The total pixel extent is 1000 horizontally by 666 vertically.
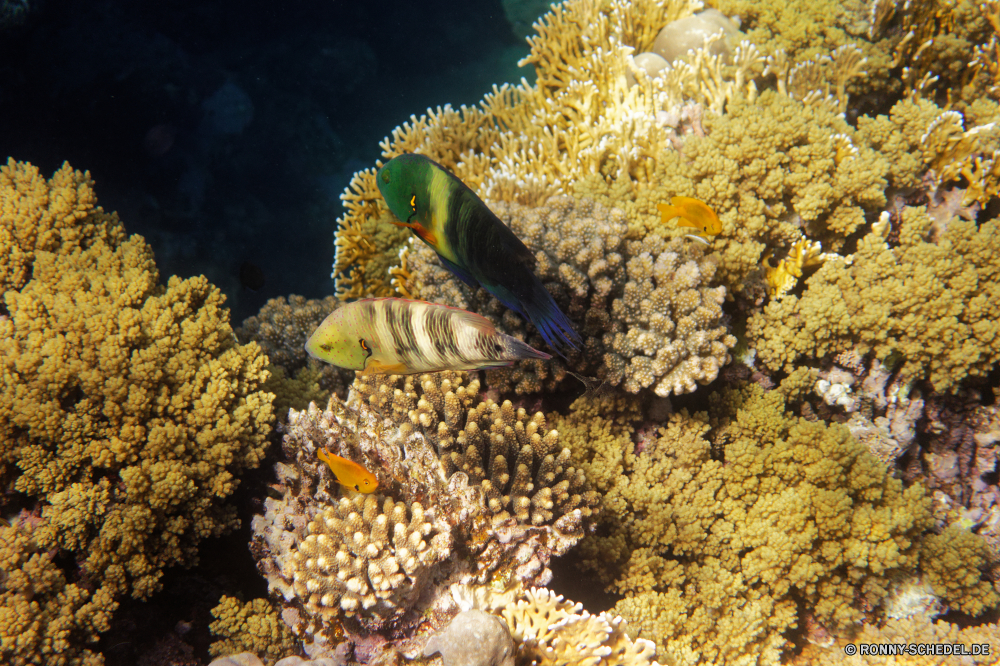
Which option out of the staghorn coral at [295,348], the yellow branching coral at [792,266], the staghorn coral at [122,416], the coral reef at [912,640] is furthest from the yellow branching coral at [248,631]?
the yellow branching coral at [792,266]

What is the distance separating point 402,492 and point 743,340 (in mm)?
2883

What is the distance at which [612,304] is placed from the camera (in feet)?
10.0

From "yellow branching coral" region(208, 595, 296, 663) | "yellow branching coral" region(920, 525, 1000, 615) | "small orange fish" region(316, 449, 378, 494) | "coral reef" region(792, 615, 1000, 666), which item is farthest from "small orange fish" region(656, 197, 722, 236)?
"yellow branching coral" region(208, 595, 296, 663)

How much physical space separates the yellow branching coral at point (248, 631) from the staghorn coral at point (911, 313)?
393 cm

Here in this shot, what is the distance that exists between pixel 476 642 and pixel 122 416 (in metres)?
2.38

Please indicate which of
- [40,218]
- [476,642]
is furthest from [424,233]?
[40,218]

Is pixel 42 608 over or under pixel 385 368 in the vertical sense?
under

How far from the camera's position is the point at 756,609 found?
3.20m

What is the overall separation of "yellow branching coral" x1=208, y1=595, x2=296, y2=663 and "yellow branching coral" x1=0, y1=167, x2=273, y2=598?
41 cm

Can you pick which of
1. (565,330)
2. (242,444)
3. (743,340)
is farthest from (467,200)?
(743,340)

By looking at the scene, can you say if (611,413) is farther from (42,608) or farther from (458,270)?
(42,608)

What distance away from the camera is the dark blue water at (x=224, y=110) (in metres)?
5.70

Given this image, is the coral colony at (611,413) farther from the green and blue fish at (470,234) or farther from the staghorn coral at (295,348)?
Answer: the green and blue fish at (470,234)

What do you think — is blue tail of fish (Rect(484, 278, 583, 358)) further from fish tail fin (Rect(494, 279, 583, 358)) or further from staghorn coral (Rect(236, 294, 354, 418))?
staghorn coral (Rect(236, 294, 354, 418))
